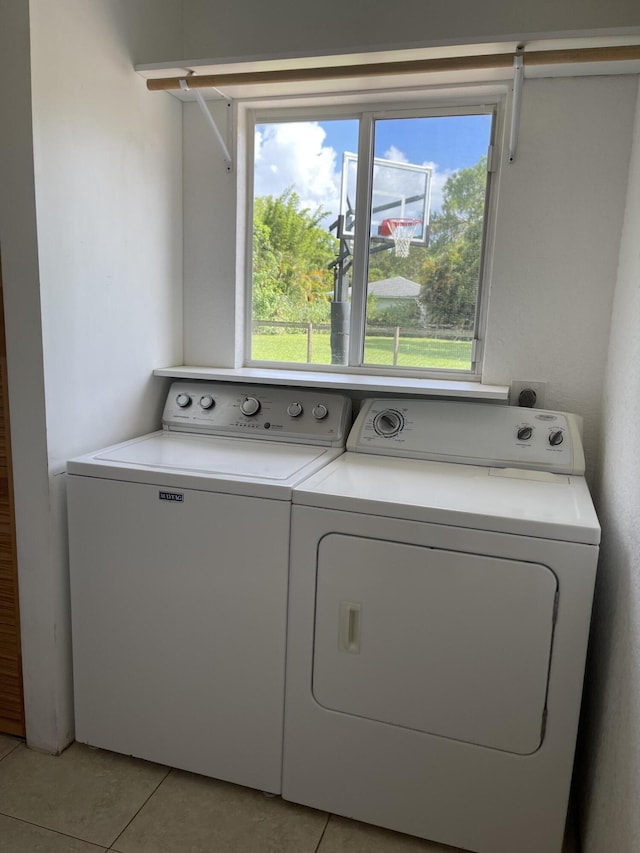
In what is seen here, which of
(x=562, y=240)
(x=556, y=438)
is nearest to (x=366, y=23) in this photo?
(x=562, y=240)

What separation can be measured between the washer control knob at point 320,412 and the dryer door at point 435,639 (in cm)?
62

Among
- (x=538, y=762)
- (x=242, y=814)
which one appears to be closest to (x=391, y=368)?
(x=538, y=762)

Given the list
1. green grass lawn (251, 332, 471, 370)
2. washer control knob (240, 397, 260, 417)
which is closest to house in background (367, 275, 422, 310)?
green grass lawn (251, 332, 471, 370)

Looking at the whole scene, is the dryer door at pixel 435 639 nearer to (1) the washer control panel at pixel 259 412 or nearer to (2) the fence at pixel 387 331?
(1) the washer control panel at pixel 259 412

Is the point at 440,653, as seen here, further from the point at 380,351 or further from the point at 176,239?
the point at 176,239

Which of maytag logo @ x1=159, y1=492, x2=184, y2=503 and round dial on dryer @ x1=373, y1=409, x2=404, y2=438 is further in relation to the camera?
round dial on dryer @ x1=373, y1=409, x2=404, y2=438

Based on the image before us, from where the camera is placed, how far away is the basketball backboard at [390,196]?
2113 millimetres

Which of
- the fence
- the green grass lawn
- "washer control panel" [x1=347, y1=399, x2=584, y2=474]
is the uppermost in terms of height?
the fence

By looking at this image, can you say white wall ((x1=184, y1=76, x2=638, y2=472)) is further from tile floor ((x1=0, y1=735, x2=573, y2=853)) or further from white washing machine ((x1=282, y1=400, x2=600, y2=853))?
tile floor ((x1=0, y1=735, x2=573, y2=853))

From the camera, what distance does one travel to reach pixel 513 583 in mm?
1371

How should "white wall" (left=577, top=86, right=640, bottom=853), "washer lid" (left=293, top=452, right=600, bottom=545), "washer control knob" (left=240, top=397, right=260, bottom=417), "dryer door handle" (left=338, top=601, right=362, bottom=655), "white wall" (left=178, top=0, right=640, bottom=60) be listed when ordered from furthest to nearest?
1. "washer control knob" (left=240, top=397, right=260, bottom=417)
2. "white wall" (left=178, top=0, right=640, bottom=60)
3. "dryer door handle" (left=338, top=601, right=362, bottom=655)
4. "washer lid" (left=293, top=452, right=600, bottom=545)
5. "white wall" (left=577, top=86, right=640, bottom=853)

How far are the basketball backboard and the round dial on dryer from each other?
2.09 ft

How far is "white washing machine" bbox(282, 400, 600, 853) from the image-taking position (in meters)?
1.37

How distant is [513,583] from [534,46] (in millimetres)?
1422
